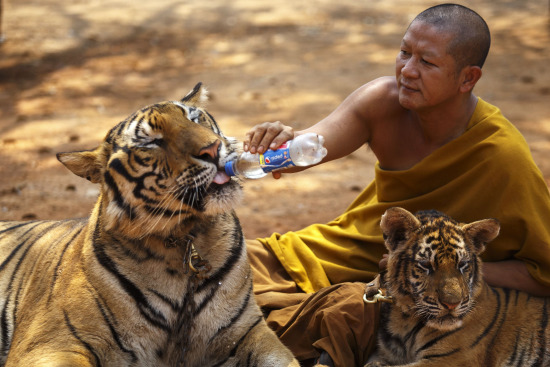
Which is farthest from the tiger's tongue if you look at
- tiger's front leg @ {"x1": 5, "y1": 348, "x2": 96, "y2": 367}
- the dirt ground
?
the dirt ground

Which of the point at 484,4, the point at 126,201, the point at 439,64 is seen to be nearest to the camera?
the point at 126,201

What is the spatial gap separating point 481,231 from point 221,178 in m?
1.29

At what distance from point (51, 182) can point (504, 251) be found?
4383 millimetres

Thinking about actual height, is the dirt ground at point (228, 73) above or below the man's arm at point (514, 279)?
below

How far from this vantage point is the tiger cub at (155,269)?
2977 millimetres

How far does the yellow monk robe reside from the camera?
11.6ft

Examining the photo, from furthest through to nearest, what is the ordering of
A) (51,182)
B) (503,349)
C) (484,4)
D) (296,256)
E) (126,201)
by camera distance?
(484,4) → (51,182) → (296,256) → (503,349) → (126,201)

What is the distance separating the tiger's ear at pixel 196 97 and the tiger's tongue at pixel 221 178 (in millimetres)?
621

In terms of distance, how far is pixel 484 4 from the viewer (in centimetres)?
1238

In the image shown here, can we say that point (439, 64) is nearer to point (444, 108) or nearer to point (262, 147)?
point (444, 108)

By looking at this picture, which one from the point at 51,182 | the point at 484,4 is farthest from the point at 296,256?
the point at 484,4

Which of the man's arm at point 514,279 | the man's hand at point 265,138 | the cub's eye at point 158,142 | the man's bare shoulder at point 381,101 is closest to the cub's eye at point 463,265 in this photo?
the man's arm at point 514,279

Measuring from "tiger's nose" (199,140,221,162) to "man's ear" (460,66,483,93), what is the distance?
1.50 meters

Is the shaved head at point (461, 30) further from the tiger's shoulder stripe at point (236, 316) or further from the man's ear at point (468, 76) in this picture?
the tiger's shoulder stripe at point (236, 316)
